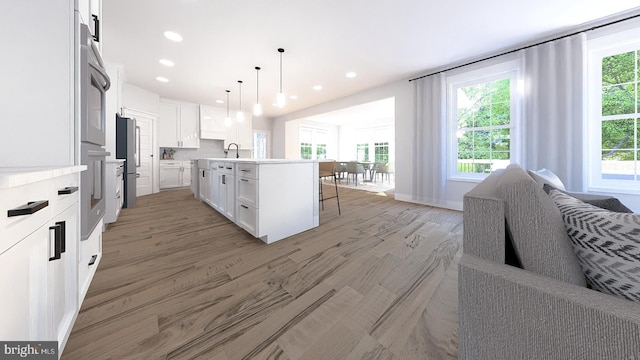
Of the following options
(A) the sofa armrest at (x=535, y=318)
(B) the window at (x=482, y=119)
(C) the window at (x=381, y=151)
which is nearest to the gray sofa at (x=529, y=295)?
(A) the sofa armrest at (x=535, y=318)

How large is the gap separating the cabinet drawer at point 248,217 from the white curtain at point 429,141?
10.7 feet

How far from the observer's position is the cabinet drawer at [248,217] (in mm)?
2203

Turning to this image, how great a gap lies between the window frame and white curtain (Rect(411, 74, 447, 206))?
13cm

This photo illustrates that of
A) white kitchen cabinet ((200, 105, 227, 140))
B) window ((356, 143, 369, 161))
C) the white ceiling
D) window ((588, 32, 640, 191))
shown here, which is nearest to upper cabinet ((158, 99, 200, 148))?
white kitchen cabinet ((200, 105, 227, 140))

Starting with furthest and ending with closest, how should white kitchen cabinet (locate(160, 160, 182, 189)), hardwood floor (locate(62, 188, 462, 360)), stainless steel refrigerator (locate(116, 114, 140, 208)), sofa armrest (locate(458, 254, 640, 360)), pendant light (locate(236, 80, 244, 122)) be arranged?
white kitchen cabinet (locate(160, 160, 182, 189)), pendant light (locate(236, 80, 244, 122)), stainless steel refrigerator (locate(116, 114, 140, 208)), hardwood floor (locate(62, 188, 462, 360)), sofa armrest (locate(458, 254, 640, 360))

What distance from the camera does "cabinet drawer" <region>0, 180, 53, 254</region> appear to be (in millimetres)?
511

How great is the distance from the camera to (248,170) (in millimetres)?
2354

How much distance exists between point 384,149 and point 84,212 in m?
9.25

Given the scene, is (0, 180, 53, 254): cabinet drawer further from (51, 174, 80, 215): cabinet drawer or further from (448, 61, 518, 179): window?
(448, 61, 518, 179): window

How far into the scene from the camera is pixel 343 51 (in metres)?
3.34

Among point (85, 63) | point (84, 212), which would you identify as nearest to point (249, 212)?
point (84, 212)

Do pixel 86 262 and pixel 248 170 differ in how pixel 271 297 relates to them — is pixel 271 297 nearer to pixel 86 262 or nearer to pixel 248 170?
pixel 86 262

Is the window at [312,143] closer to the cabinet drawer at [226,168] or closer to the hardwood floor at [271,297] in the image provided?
the cabinet drawer at [226,168]

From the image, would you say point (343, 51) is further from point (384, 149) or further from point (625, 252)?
point (384, 149)
